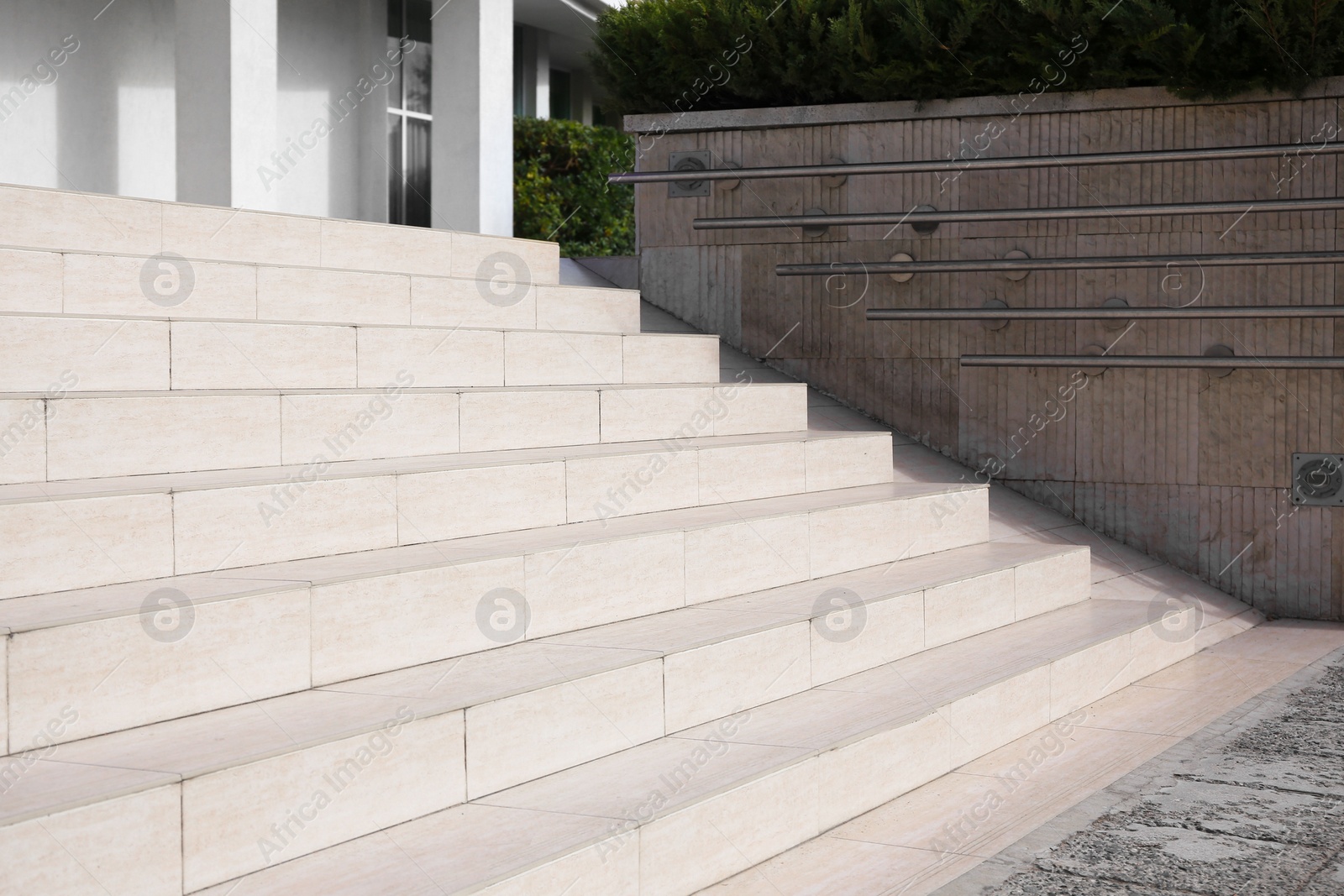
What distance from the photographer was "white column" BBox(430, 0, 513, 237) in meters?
11.3

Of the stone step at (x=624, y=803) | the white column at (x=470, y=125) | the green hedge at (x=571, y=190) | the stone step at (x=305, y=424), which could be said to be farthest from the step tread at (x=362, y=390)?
the green hedge at (x=571, y=190)

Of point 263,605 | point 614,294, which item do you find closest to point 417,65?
point 614,294

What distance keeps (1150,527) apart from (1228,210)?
5.21 ft

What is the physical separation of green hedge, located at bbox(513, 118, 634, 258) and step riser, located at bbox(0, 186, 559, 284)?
25.0 ft

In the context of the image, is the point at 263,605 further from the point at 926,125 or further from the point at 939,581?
the point at 926,125

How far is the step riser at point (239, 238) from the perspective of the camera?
4785 mm

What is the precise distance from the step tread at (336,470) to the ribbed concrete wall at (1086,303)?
1.58m

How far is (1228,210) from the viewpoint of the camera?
6285 millimetres

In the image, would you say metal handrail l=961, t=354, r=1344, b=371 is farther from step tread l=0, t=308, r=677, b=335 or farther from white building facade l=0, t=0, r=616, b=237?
white building facade l=0, t=0, r=616, b=237

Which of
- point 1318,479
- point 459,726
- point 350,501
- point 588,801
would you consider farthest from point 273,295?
point 1318,479

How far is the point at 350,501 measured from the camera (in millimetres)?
3666

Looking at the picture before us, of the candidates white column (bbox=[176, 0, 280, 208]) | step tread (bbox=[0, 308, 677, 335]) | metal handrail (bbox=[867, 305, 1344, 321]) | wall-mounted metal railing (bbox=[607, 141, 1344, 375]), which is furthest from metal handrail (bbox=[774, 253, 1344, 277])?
white column (bbox=[176, 0, 280, 208])

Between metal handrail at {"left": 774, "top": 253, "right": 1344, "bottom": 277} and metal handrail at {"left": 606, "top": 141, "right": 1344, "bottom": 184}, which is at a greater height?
metal handrail at {"left": 606, "top": 141, "right": 1344, "bottom": 184}

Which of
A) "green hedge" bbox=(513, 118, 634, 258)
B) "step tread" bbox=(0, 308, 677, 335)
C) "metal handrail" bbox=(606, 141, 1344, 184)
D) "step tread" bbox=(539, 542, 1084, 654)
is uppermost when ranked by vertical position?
"green hedge" bbox=(513, 118, 634, 258)
